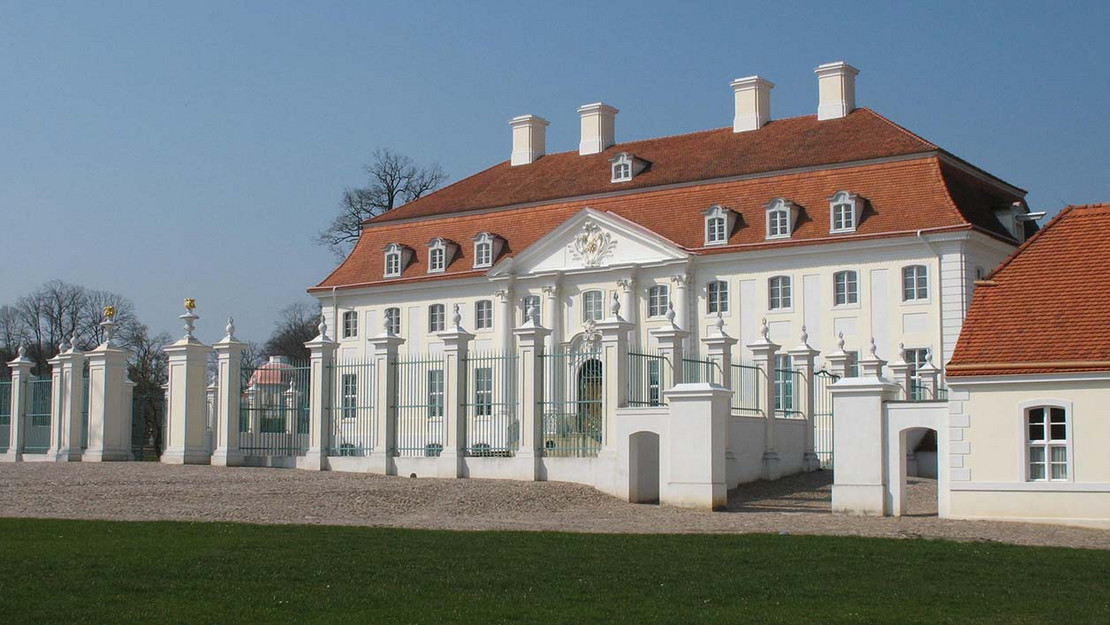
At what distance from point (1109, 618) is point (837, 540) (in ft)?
17.4

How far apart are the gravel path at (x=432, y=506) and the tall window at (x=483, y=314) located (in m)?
23.6

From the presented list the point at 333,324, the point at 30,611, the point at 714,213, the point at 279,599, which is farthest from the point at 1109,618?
the point at 333,324

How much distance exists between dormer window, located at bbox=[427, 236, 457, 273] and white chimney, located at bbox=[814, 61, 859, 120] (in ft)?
43.8

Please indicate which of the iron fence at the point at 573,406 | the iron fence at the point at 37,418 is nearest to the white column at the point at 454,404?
the iron fence at the point at 573,406

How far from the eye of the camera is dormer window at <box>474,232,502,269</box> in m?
48.9

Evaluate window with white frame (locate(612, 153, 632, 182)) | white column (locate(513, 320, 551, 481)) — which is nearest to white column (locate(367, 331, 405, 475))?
white column (locate(513, 320, 551, 481))

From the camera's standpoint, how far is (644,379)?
80.5 ft

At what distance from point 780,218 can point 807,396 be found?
571 inches

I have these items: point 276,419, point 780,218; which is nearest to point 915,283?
point 780,218

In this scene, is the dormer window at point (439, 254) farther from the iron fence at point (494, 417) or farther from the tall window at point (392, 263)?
the iron fence at point (494, 417)

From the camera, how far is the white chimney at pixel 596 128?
52.5 m

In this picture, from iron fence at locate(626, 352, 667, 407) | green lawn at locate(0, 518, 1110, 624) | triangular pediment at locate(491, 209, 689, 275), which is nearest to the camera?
green lawn at locate(0, 518, 1110, 624)

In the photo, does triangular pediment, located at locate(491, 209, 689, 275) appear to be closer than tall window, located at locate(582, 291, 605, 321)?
Yes

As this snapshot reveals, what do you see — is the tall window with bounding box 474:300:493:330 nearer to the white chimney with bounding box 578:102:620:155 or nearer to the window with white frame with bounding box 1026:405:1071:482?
the white chimney with bounding box 578:102:620:155
